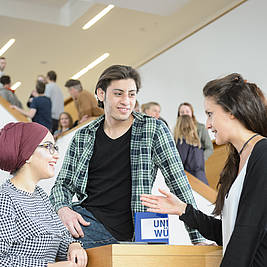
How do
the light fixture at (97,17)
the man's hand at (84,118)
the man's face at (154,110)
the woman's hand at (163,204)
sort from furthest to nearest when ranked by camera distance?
the light fixture at (97,17) → the man's hand at (84,118) → the man's face at (154,110) → the woman's hand at (163,204)

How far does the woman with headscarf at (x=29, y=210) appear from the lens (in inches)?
80.8

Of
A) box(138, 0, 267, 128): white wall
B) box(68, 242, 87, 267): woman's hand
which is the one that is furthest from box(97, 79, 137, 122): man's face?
box(138, 0, 267, 128): white wall

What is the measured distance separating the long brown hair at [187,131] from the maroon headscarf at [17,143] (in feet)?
11.4

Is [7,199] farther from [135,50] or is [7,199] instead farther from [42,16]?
[135,50]

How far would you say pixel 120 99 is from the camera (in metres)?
2.93

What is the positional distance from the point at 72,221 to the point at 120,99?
0.74 meters

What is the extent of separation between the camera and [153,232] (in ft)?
7.25

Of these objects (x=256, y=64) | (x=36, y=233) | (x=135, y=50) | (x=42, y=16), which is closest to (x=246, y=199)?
(x=36, y=233)

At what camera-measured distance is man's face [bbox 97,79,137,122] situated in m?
2.90

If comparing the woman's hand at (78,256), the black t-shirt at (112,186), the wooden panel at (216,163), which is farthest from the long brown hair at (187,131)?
the woman's hand at (78,256)

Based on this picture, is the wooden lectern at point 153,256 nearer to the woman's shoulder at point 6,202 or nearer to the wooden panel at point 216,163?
the woman's shoulder at point 6,202

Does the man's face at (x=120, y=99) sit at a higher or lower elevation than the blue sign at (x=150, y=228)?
higher

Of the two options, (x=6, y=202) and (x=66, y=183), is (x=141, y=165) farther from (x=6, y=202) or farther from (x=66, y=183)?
(x=6, y=202)

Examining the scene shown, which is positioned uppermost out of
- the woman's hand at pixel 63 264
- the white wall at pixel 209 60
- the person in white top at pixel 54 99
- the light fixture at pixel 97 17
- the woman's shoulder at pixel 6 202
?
the light fixture at pixel 97 17
